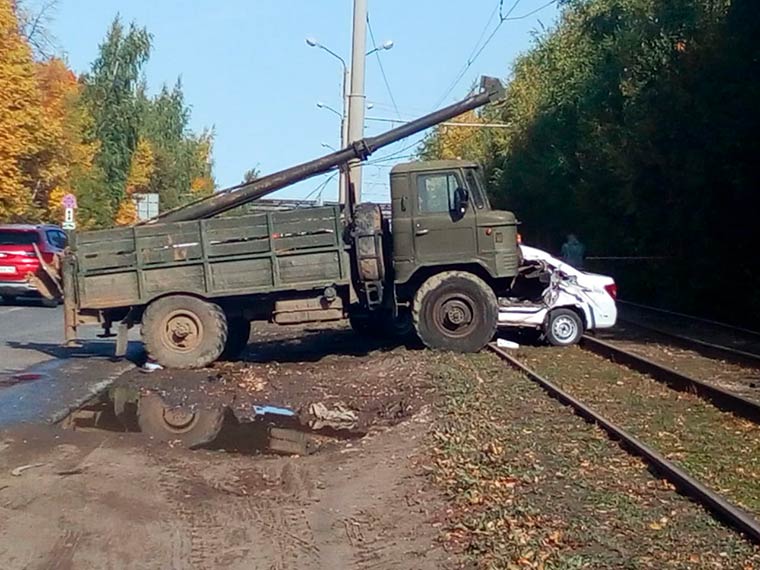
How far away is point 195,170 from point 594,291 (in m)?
81.1

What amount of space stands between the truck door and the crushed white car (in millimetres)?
1896

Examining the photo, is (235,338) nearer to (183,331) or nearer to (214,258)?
(183,331)

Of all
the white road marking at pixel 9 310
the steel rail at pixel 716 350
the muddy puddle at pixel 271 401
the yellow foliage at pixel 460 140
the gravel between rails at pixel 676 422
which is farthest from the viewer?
the yellow foliage at pixel 460 140

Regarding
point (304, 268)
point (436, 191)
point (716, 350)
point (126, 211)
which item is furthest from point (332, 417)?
point (126, 211)

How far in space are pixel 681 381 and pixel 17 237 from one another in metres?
19.9

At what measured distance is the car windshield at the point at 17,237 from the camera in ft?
95.9

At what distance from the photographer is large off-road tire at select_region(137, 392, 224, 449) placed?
36.5ft

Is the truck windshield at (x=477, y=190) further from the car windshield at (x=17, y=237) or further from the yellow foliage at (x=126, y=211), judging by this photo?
the yellow foliage at (x=126, y=211)

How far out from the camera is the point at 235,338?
1806cm

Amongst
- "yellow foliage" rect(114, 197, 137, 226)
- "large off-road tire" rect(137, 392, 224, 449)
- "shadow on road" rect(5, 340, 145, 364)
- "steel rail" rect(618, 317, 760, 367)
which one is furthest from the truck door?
"yellow foliage" rect(114, 197, 137, 226)

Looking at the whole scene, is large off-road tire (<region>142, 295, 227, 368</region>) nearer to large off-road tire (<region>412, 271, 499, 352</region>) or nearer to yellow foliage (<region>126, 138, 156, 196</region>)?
large off-road tire (<region>412, 271, 499, 352</region>)

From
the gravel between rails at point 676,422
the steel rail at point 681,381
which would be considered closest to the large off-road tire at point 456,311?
the gravel between rails at point 676,422

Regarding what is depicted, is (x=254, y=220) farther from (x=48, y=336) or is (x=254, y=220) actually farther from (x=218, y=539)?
(x=218, y=539)

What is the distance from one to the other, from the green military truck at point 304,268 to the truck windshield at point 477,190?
0.02 meters
